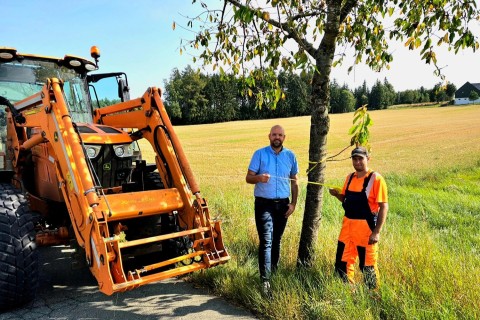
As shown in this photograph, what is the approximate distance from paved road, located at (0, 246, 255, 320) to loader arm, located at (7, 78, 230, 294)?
36 cm

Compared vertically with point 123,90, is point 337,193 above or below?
below

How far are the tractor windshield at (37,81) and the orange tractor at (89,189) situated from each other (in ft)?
0.04

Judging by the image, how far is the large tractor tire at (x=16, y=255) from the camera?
3.79 meters

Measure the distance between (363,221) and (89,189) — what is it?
2.49 metres

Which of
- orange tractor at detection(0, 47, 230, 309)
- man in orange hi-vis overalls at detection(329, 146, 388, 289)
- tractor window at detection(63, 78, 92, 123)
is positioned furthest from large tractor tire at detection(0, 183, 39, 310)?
man in orange hi-vis overalls at detection(329, 146, 388, 289)

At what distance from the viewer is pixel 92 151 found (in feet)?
15.0

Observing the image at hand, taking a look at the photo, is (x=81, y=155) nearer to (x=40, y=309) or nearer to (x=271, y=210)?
(x=40, y=309)

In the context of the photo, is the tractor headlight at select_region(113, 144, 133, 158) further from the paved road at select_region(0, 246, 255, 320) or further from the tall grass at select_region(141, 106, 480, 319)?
the tall grass at select_region(141, 106, 480, 319)

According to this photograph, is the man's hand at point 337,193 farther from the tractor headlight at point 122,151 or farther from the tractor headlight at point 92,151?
the tractor headlight at point 92,151

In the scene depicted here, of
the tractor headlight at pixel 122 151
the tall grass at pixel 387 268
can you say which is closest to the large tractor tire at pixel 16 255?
the tractor headlight at pixel 122 151

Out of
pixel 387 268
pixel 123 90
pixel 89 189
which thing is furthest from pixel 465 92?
pixel 89 189

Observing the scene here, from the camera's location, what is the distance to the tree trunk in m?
4.29

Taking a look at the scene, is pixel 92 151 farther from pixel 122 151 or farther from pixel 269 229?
pixel 269 229

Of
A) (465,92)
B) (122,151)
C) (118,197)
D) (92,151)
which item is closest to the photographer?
(118,197)
